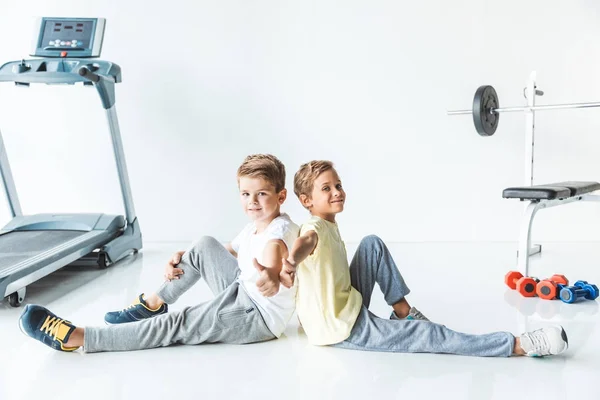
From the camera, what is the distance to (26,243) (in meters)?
3.45

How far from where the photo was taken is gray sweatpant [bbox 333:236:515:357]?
2084 mm

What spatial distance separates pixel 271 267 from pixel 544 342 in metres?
0.80

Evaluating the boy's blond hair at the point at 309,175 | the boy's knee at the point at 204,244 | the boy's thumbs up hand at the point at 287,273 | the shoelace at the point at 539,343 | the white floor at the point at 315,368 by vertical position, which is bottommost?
the white floor at the point at 315,368

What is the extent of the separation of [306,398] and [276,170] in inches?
28.6

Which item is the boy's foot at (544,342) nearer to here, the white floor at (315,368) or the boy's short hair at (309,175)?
the white floor at (315,368)

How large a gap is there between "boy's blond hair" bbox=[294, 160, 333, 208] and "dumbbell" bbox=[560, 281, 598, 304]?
1.24 m

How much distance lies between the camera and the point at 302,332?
2389 mm

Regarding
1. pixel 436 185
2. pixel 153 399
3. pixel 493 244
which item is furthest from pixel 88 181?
pixel 153 399

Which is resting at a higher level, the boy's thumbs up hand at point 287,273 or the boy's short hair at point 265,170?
the boy's short hair at point 265,170

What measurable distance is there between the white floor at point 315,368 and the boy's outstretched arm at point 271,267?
0.28 m

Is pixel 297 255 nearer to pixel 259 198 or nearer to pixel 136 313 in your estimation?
pixel 259 198

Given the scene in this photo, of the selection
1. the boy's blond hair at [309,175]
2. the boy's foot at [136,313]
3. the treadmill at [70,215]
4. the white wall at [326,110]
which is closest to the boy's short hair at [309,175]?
the boy's blond hair at [309,175]

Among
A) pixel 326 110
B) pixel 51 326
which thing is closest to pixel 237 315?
pixel 51 326

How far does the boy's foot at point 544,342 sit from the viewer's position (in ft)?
6.64
